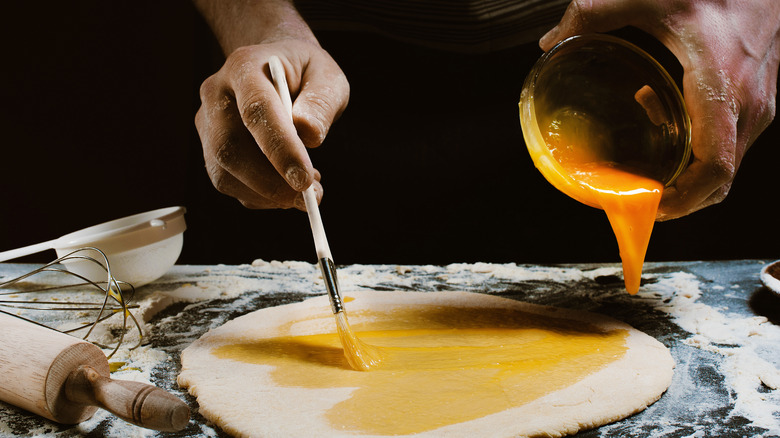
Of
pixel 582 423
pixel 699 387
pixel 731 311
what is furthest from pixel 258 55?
pixel 731 311

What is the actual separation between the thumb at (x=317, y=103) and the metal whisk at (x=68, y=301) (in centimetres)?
53

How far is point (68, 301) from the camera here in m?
1.54

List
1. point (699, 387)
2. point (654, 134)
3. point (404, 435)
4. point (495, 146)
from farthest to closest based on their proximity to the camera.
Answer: point (495, 146)
point (654, 134)
point (699, 387)
point (404, 435)

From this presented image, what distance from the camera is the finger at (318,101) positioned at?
125 cm

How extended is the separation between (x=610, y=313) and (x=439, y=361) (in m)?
0.54

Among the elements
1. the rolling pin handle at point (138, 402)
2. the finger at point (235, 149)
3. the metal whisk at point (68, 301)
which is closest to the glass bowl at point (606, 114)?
the finger at point (235, 149)

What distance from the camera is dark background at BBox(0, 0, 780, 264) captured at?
1909 mm

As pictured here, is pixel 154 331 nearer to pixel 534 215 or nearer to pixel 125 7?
pixel 534 215

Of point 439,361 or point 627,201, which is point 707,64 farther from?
point 439,361

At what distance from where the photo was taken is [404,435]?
83cm

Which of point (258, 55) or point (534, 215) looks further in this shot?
point (534, 215)

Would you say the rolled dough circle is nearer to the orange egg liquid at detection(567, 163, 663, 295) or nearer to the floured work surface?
the floured work surface

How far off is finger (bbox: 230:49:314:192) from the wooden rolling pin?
452mm

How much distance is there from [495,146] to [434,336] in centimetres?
86
